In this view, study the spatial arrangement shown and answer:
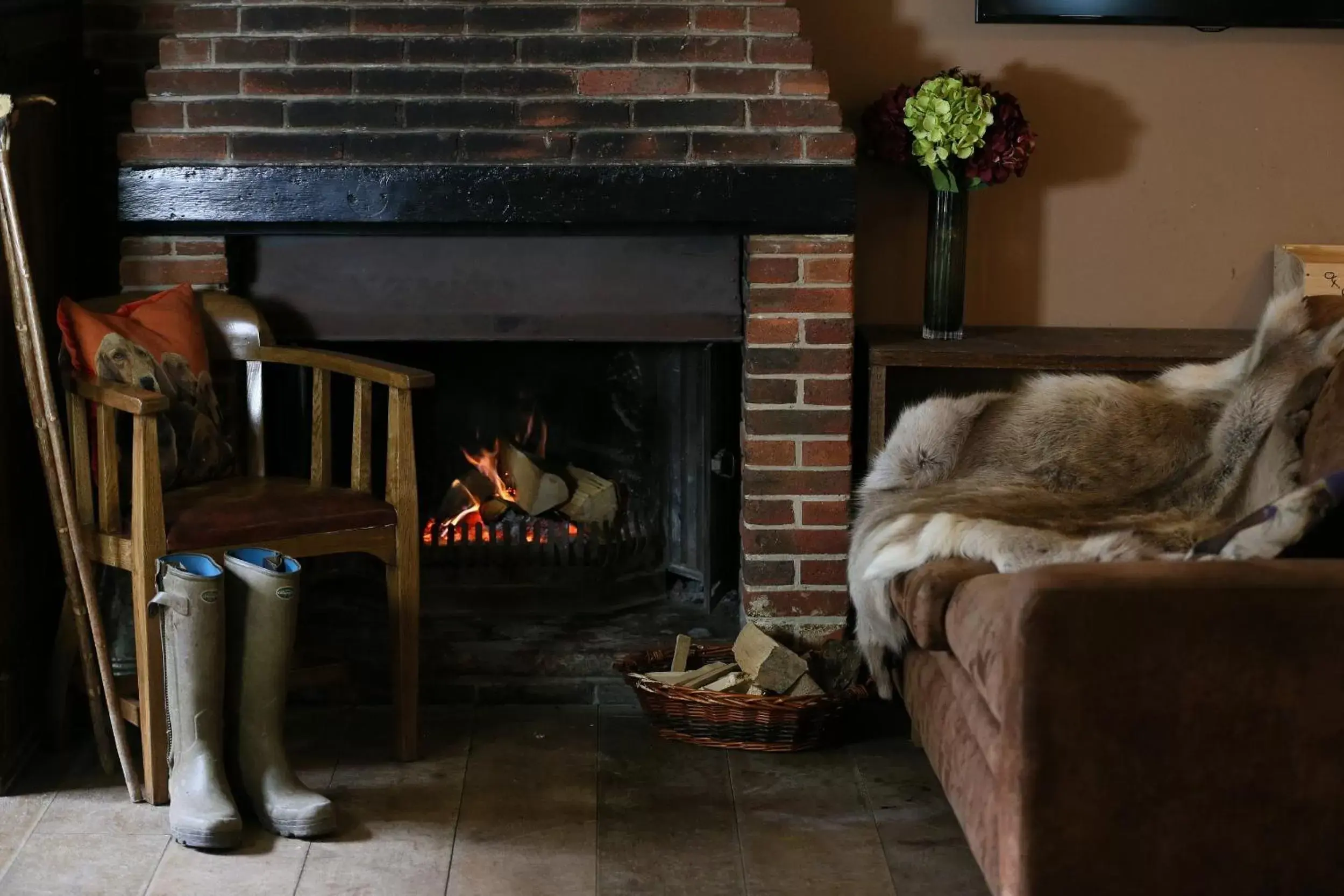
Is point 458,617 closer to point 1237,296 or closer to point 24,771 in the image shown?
point 24,771

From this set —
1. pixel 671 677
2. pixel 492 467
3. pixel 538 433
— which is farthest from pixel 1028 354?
pixel 492 467

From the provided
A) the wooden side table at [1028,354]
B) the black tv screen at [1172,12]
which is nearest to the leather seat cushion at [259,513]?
the wooden side table at [1028,354]

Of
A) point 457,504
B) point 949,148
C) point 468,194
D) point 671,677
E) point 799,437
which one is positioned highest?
point 949,148

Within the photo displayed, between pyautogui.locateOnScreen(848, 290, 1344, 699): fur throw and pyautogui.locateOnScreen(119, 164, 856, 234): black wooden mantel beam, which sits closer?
pyautogui.locateOnScreen(848, 290, 1344, 699): fur throw

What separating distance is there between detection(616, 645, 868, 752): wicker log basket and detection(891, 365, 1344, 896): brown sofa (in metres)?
0.91

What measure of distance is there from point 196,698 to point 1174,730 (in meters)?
1.55

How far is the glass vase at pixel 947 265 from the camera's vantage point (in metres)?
3.32

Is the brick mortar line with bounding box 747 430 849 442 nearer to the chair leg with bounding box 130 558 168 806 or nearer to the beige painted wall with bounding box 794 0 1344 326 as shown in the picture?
the beige painted wall with bounding box 794 0 1344 326

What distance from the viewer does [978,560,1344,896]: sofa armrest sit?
6.33ft

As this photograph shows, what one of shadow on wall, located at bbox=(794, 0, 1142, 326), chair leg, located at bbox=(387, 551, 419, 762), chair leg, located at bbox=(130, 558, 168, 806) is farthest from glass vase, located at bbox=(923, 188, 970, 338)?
chair leg, located at bbox=(130, 558, 168, 806)

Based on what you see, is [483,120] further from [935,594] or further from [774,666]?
[935,594]

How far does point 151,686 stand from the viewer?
2.62 metres

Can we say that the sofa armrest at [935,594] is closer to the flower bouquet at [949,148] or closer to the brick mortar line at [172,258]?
the flower bouquet at [949,148]

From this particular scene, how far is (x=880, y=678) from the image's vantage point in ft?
9.48
